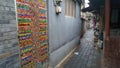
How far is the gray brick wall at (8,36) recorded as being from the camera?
3.63 meters

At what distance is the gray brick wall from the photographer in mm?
3631

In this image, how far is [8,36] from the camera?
386cm

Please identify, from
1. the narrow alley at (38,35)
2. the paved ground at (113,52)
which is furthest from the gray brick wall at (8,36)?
the paved ground at (113,52)

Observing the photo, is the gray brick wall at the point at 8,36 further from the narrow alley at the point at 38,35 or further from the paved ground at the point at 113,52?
the paved ground at the point at 113,52

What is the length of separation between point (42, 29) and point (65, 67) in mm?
2592

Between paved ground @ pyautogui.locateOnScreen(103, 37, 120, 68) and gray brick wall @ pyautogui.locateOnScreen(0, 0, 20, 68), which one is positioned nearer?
gray brick wall @ pyautogui.locateOnScreen(0, 0, 20, 68)

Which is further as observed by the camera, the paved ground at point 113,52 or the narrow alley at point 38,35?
the paved ground at point 113,52

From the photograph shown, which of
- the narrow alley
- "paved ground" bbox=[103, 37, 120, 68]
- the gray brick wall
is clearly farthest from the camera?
"paved ground" bbox=[103, 37, 120, 68]

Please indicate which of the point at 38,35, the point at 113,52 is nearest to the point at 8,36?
the point at 38,35

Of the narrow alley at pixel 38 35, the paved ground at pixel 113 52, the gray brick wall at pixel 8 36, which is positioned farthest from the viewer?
the paved ground at pixel 113 52

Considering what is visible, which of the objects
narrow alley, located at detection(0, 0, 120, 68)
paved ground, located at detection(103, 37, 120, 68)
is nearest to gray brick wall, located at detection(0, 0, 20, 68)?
narrow alley, located at detection(0, 0, 120, 68)

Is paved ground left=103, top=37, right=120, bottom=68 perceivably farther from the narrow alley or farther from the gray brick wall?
the gray brick wall

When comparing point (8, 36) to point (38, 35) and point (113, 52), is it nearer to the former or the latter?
point (38, 35)

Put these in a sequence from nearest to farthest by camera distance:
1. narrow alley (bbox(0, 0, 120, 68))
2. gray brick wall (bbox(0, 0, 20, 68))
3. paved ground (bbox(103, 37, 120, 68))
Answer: gray brick wall (bbox(0, 0, 20, 68)) < narrow alley (bbox(0, 0, 120, 68)) < paved ground (bbox(103, 37, 120, 68))
